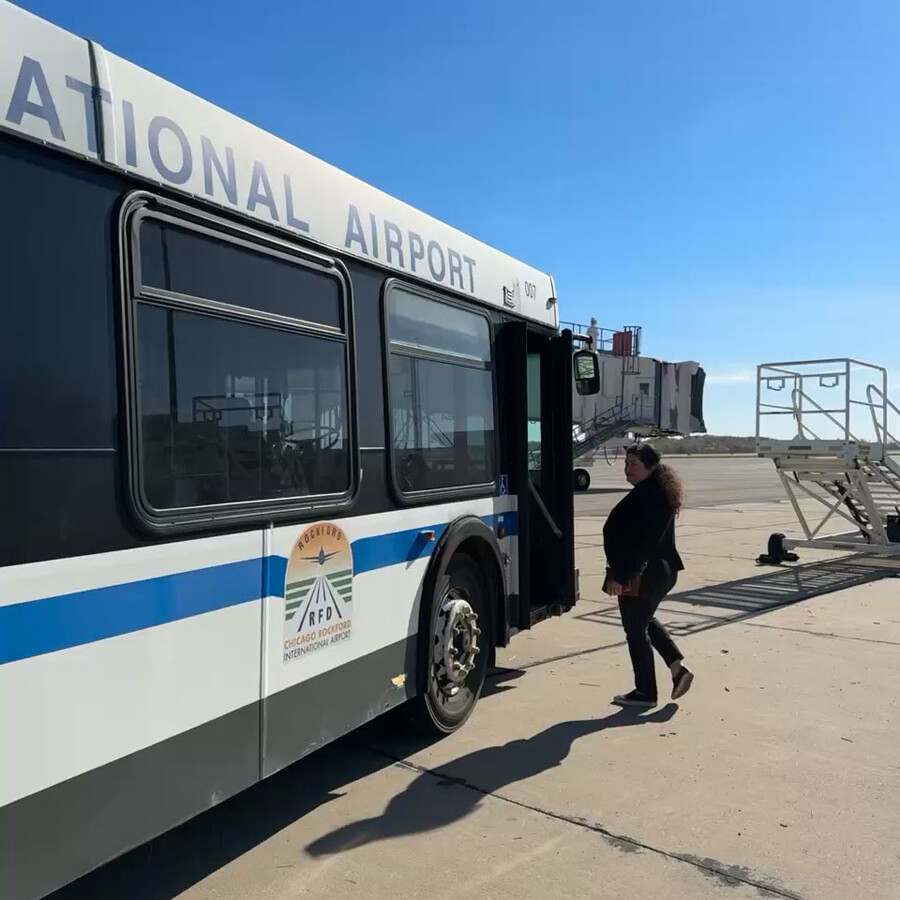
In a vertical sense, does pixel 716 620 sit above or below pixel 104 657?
below

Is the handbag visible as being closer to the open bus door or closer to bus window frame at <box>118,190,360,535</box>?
the open bus door

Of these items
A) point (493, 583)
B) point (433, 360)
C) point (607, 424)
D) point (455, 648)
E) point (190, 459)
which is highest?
point (607, 424)

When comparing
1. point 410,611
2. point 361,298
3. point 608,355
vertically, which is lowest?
point 410,611

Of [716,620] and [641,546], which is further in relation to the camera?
[716,620]

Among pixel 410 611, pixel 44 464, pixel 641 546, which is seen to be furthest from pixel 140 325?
pixel 641 546

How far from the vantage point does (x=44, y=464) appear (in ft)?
8.33

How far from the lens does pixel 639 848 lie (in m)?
3.75

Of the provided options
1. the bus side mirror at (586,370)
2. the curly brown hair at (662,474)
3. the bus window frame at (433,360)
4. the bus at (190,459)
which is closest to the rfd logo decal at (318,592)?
the bus at (190,459)

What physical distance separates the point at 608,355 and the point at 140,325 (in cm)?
2697

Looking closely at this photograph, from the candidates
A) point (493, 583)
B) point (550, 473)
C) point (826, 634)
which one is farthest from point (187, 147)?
point (826, 634)

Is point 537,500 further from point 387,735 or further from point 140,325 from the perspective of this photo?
point 140,325

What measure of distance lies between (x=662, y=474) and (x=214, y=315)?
126 inches

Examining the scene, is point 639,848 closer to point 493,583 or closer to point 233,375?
point 493,583

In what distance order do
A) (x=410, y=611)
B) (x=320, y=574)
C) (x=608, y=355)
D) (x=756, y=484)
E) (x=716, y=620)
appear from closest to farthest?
1. (x=320, y=574)
2. (x=410, y=611)
3. (x=716, y=620)
4. (x=608, y=355)
5. (x=756, y=484)
